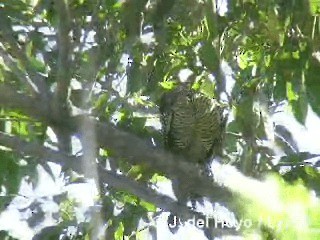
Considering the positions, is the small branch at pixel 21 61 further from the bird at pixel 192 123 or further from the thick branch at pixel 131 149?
the bird at pixel 192 123

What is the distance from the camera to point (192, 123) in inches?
127

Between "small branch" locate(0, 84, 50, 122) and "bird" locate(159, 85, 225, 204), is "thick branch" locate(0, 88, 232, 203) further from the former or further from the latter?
"bird" locate(159, 85, 225, 204)

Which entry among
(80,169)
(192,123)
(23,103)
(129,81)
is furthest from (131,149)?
(192,123)

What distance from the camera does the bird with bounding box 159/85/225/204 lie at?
2.88 metres

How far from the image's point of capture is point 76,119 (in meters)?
1.69

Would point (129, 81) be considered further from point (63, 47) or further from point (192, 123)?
point (192, 123)

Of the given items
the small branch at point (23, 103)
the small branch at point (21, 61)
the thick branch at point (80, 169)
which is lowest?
the thick branch at point (80, 169)

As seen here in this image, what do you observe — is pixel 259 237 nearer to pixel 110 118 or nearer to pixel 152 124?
pixel 110 118

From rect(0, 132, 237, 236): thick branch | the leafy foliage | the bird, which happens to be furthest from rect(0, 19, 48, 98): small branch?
the bird

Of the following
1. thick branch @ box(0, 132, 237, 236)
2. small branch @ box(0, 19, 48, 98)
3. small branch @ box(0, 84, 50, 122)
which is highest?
small branch @ box(0, 19, 48, 98)

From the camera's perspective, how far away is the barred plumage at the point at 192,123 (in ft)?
9.53

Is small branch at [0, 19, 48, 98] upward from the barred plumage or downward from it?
upward

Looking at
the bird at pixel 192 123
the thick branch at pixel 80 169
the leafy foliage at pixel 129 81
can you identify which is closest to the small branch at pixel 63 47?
the leafy foliage at pixel 129 81

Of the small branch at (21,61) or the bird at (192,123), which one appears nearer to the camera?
the small branch at (21,61)
